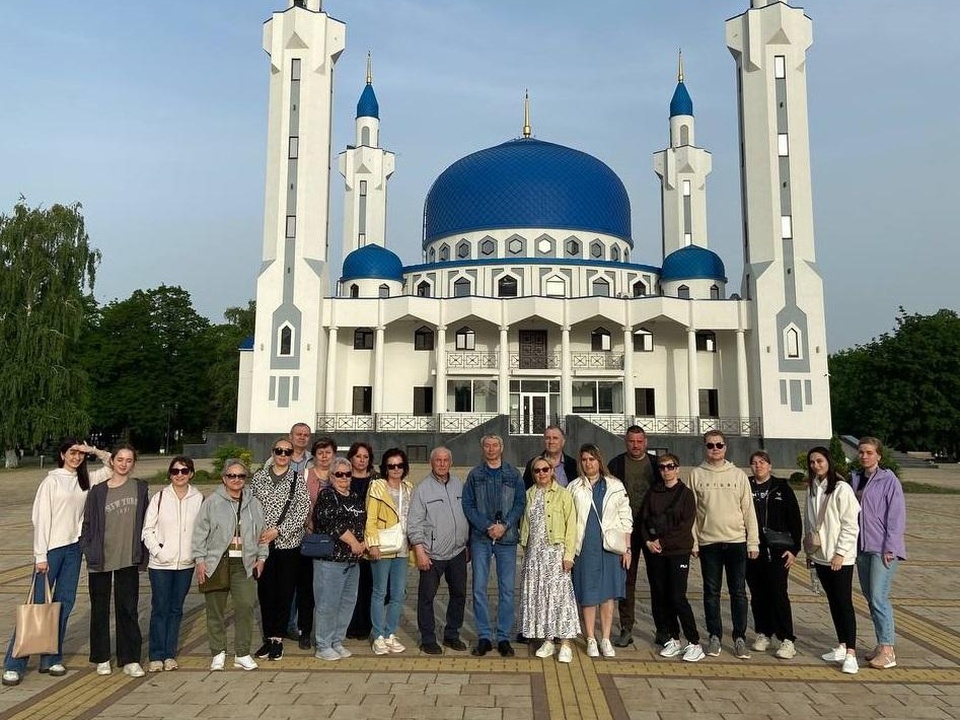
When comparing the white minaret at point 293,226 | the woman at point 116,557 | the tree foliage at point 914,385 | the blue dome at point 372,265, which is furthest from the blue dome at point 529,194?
the woman at point 116,557

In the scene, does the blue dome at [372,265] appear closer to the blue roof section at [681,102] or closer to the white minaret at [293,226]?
the white minaret at [293,226]

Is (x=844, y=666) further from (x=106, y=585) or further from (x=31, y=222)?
(x=31, y=222)

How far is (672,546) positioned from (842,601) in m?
1.42

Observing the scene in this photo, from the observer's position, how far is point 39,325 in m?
28.8

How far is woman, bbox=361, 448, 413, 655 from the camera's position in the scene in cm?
591

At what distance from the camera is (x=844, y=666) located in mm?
5465

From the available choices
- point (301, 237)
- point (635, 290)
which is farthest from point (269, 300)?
point (635, 290)

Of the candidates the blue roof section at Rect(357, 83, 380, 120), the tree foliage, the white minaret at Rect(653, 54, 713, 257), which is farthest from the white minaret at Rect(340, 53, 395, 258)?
the tree foliage

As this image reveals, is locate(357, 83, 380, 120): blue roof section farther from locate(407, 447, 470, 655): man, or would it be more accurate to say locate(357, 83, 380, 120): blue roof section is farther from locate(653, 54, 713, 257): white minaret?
locate(407, 447, 470, 655): man

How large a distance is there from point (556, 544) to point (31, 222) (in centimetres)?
3170

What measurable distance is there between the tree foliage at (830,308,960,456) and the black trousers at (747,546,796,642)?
133ft

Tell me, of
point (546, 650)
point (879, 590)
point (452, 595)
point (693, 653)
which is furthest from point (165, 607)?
point (879, 590)

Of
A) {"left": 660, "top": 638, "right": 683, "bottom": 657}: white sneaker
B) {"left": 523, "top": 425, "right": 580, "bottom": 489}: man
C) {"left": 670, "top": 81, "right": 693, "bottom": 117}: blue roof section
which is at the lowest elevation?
{"left": 660, "top": 638, "right": 683, "bottom": 657}: white sneaker

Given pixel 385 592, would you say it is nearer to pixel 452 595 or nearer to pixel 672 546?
pixel 452 595
